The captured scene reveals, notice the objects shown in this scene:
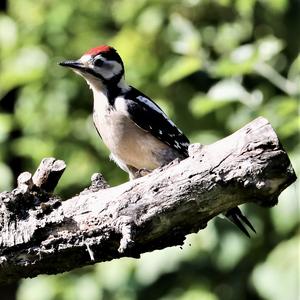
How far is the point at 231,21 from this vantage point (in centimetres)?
637

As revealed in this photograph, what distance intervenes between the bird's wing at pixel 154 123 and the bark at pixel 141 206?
4.80ft

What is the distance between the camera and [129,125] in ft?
15.8

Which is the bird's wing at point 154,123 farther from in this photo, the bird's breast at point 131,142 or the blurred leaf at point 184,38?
the blurred leaf at point 184,38

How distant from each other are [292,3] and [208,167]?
3371 millimetres

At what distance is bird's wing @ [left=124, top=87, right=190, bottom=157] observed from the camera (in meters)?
4.79

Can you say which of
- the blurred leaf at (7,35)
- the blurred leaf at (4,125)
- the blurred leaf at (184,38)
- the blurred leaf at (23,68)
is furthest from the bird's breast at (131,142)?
the blurred leaf at (7,35)

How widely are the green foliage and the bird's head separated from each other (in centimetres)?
41

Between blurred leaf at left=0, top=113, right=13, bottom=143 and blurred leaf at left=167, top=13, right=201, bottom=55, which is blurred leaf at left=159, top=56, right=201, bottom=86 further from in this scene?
blurred leaf at left=0, top=113, right=13, bottom=143

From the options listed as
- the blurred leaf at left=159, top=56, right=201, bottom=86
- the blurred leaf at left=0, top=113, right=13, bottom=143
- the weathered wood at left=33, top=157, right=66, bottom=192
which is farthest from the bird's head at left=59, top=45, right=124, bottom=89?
the weathered wood at left=33, top=157, right=66, bottom=192

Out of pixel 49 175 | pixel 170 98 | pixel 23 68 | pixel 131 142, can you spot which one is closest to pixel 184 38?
pixel 170 98

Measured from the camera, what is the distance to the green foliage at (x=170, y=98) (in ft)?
17.5

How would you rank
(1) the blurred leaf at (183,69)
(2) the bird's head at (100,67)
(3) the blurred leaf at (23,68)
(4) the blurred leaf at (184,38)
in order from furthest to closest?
(3) the blurred leaf at (23,68) < (4) the blurred leaf at (184,38) < (1) the blurred leaf at (183,69) < (2) the bird's head at (100,67)

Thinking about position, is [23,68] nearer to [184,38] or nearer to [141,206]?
[184,38]

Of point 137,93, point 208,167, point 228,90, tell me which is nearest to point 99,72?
point 137,93
